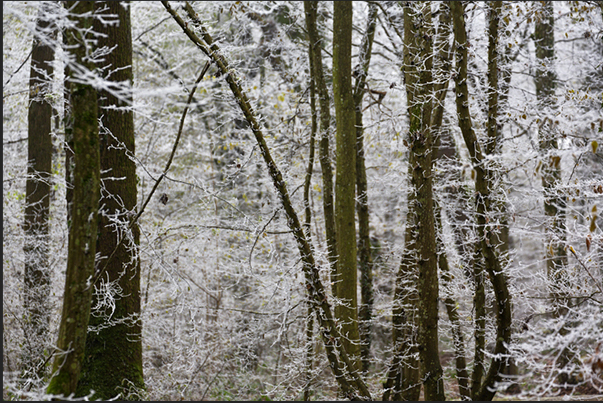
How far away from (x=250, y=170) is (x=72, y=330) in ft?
23.8

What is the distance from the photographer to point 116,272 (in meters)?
4.04

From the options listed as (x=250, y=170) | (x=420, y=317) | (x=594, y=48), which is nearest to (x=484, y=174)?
(x=420, y=317)

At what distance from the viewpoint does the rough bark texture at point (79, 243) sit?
2613 mm

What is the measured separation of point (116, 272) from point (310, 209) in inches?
130

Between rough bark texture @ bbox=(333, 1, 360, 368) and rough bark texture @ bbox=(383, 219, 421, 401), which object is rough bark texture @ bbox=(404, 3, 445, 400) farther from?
rough bark texture @ bbox=(333, 1, 360, 368)

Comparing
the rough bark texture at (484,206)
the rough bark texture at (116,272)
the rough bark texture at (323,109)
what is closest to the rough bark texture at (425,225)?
the rough bark texture at (484,206)

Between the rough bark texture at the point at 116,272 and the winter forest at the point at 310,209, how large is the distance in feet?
0.05

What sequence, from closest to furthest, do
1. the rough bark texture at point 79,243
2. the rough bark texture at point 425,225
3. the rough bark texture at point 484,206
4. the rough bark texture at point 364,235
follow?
the rough bark texture at point 79,243, the rough bark texture at point 484,206, the rough bark texture at point 425,225, the rough bark texture at point 364,235

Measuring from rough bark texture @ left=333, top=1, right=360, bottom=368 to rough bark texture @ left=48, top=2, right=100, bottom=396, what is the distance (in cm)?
295

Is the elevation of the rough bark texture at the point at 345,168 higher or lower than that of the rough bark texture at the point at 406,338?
higher

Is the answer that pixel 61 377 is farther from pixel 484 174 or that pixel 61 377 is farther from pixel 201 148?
pixel 201 148

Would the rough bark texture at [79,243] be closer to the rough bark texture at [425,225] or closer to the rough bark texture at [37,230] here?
the rough bark texture at [425,225]

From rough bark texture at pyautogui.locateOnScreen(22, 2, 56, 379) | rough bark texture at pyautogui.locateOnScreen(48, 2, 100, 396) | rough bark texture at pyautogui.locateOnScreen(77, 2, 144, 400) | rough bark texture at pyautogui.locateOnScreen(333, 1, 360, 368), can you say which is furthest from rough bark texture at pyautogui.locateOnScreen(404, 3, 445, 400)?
rough bark texture at pyautogui.locateOnScreen(22, 2, 56, 379)

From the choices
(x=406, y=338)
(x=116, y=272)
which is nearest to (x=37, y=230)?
(x=116, y=272)
